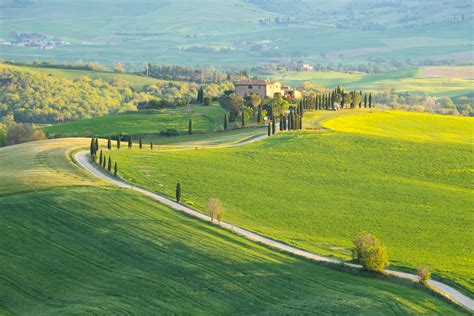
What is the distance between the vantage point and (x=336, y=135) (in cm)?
10162

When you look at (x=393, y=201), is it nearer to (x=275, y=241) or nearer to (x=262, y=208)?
(x=262, y=208)

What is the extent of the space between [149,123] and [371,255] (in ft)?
244

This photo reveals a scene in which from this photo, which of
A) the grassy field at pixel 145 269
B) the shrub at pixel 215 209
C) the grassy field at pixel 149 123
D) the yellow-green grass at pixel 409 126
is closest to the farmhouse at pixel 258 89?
the grassy field at pixel 149 123

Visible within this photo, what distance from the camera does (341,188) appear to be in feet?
257

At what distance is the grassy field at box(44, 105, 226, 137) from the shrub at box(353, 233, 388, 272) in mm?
64496

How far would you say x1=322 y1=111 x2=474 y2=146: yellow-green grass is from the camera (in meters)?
109

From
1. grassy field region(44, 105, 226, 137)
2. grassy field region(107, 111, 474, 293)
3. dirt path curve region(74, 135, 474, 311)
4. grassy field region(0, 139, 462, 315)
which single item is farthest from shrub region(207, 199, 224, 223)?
grassy field region(44, 105, 226, 137)

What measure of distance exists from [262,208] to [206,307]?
23.0 meters

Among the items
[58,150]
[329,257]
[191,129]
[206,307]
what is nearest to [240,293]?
[206,307]

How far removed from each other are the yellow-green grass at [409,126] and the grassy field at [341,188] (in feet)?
11.7

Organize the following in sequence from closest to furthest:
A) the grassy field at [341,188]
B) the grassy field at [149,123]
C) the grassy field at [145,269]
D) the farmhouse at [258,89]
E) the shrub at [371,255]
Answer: the grassy field at [145,269], the shrub at [371,255], the grassy field at [341,188], the grassy field at [149,123], the farmhouse at [258,89]

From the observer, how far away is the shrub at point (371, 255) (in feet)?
179

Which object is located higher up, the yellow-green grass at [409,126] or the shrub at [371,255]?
the yellow-green grass at [409,126]

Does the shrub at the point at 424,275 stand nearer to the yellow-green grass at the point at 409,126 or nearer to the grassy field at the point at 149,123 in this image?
the yellow-green grass at the point at 409,126
